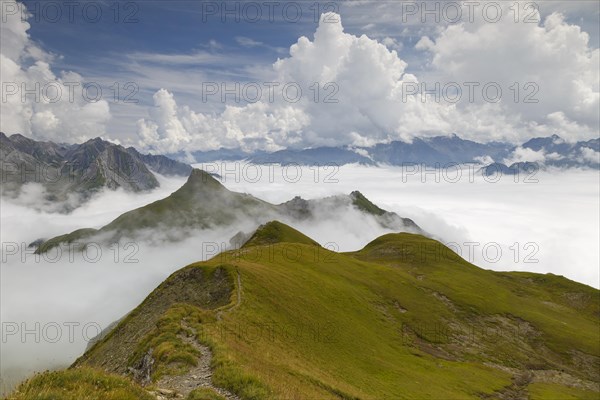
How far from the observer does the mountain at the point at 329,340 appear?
80.9ft

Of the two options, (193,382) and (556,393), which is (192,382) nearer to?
(193,382)

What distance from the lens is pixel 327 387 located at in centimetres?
3241

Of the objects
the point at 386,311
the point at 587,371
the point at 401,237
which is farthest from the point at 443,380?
the point at 401,237

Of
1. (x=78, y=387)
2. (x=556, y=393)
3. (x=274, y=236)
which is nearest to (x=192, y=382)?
(x=78, y=387)

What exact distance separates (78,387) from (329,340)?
4477 cm

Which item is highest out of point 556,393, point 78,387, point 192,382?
point 78,387

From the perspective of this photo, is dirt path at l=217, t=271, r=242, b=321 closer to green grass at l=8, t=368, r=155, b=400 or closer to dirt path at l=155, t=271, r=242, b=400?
dirt path at l=155, t=271, r=242, b=400

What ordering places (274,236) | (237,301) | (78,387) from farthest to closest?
1. (274,236)
2. (237,301)
3. (78,387)

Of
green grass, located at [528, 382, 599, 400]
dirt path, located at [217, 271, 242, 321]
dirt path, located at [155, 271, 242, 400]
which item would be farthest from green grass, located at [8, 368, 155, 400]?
green grass, located at [528, 382, 599, 400]

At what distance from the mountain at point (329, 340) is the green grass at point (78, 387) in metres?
0.07

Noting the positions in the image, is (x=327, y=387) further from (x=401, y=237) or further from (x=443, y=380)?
(x=401, y=237)

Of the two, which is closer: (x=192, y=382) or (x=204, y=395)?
(x=204, y=395)

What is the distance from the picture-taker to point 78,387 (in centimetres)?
1473

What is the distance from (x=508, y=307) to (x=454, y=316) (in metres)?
28.3
